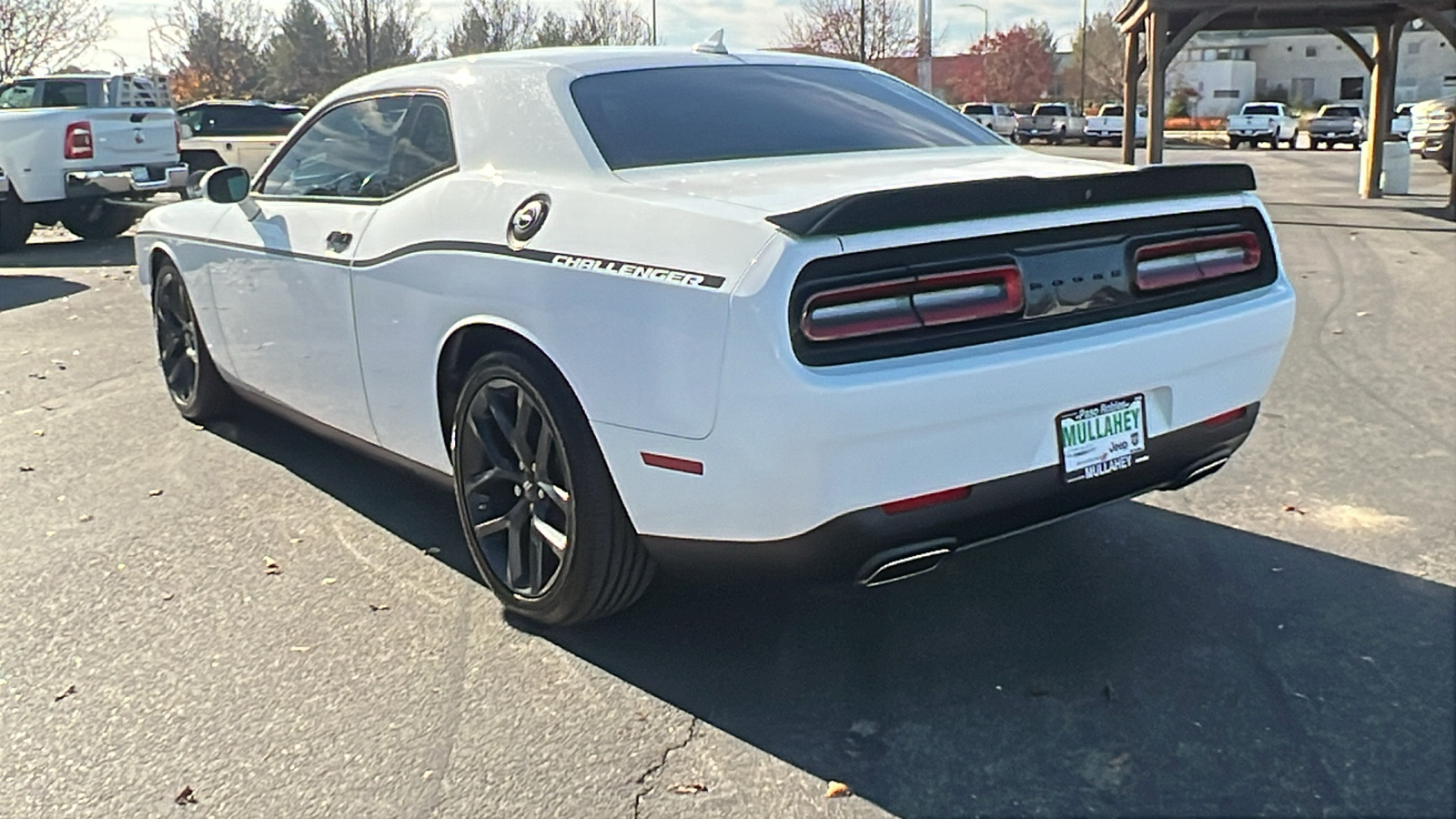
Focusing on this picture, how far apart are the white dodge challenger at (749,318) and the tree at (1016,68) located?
6911 centimetres

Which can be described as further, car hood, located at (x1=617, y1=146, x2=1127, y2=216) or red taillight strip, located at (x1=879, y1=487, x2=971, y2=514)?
car hood, located at (x1=617, y1=146, x2=1127, y2=216)

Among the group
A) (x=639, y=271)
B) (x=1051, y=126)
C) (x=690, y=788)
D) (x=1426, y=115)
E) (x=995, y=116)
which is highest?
(x=995, y=116)

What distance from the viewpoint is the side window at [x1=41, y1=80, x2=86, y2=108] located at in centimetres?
1476

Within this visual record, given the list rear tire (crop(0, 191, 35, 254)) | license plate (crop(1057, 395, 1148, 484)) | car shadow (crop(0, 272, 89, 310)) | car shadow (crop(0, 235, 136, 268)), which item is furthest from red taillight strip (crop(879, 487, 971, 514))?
rear tire (crop(0, 191, 35, 254))

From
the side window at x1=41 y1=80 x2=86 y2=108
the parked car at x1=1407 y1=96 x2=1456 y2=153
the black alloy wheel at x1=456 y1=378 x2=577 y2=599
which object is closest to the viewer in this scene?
the black alloy wheel at x1=456 y1=378 x2=577 y2=599

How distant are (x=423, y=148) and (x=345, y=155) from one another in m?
0.62

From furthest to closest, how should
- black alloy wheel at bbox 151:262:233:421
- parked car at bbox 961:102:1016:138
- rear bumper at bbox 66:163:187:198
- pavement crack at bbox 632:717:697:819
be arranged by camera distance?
parked car at bbox 961:102:1016:138 < rear bumper at bbox 66:163:187:198 < black alloy wheel at bbox 151:262:233:421 < pavement crack at bbox 632:717:697:819

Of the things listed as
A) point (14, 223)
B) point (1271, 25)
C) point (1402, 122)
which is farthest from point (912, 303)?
point (1402, 122)

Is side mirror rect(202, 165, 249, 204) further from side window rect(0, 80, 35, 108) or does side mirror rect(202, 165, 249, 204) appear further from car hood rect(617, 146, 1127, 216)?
side window rect(0, 80, 35, 108)

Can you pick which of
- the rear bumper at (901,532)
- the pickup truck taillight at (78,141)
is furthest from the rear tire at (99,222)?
the rear bumper at (901,532)

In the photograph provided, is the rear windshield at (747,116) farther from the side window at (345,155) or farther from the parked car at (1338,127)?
the parked car at (1338,127)

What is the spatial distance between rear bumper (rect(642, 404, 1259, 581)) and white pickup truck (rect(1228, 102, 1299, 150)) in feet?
137

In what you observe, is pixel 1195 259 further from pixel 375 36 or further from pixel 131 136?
pixel 375 36

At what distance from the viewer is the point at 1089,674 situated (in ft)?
10.9
